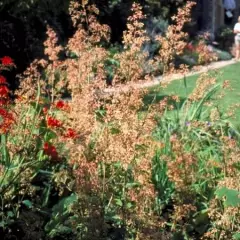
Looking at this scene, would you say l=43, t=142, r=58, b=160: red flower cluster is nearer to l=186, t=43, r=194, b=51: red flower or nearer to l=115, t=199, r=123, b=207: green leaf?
l=115, t=199, r=123, b=207: green leaf

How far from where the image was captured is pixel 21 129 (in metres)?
4.23

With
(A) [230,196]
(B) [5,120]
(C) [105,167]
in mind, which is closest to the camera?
(A) [230,196]

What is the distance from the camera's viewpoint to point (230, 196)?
355cm

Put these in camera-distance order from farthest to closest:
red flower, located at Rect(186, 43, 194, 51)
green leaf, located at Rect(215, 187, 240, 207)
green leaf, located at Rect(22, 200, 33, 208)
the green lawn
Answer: red flower, located at Rect(186, 43, 194, 51) < the green lawn < green leaf, located at Rect(22, 200, 33, 208) < green leaf, located at Rect(215, 187, 240, 207)

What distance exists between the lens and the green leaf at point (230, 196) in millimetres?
3506

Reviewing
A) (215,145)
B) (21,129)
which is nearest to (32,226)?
(21,129)

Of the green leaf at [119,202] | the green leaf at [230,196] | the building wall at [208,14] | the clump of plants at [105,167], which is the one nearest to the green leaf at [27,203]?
the clump of plants at [105,167]

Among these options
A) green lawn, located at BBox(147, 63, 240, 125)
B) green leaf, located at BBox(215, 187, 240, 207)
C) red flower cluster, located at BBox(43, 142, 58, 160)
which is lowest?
green lawn, located at BBox(147, 63, 240, 125)

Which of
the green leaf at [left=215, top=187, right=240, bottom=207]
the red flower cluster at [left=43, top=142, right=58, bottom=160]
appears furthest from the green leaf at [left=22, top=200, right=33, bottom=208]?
the green leaf at [left=215, top=187, right=240, bottom=207]

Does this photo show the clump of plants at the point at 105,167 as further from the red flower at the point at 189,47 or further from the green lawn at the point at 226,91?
the red flower at the point at 189,47

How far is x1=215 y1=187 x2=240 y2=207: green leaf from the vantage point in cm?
351

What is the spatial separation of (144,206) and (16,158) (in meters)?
0.94

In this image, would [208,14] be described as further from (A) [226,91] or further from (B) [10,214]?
(B) [10,214]

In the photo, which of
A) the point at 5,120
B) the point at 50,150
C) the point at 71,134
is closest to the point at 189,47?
the point at 50,150
